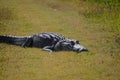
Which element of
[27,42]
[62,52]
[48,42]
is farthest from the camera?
[27,42]

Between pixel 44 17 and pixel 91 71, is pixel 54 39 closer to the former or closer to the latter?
pixel 91 71

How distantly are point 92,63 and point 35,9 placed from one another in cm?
1107

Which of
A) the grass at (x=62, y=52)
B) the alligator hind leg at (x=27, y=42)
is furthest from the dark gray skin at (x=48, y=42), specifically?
the grass at (x=62, y=52)

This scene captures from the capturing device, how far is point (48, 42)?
13.5m

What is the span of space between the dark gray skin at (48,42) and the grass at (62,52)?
29 cm

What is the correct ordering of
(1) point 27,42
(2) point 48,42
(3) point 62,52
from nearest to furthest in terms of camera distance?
(3) point 62,52 < (2) point 48,42 < (1) point 27,42

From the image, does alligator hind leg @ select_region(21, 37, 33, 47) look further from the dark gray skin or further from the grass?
the grass

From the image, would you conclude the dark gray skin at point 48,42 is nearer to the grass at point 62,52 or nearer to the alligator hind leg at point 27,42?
the alligator hind leg at point 27,42

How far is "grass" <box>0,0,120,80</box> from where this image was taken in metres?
10.8

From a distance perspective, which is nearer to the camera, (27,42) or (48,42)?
(48,42)

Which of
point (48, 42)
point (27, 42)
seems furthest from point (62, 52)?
point (27, 42)

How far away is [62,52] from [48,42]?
0.88 meters

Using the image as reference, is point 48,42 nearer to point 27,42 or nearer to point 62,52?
point 27,42

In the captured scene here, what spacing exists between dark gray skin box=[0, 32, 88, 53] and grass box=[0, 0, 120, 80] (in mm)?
289
